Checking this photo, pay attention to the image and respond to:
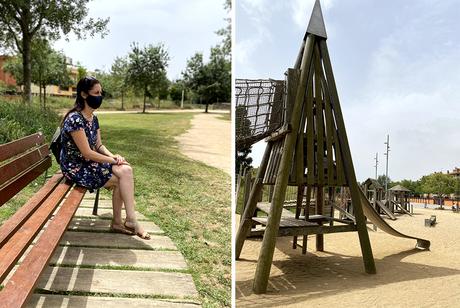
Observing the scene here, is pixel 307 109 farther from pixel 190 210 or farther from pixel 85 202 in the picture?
pixel 85 202

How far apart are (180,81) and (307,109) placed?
93.5 ft

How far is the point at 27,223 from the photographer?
272 centimetres

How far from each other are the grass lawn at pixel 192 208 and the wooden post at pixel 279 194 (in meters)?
0.49

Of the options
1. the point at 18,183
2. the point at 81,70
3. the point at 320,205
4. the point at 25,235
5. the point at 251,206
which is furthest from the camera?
the point at 81,70

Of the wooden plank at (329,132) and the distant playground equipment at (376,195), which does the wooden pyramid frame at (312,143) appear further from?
the distant playground equipment at (376,195)

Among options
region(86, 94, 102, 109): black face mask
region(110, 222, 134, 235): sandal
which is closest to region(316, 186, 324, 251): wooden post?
→ region(110, 222, 134, 235): sandal

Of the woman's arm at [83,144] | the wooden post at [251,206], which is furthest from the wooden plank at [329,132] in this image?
the woman's arm at [83,144]

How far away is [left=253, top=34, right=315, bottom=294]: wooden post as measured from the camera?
190 inches

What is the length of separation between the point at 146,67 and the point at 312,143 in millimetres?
23642

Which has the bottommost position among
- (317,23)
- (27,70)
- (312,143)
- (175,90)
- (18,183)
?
(18,183)

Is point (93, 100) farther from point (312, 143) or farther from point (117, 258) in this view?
point (312, 143)

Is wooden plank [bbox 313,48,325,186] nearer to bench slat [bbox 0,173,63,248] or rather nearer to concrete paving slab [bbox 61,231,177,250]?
concrete paving slab [bbox 61,231,177,250]

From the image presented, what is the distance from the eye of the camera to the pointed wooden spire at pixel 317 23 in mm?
5574

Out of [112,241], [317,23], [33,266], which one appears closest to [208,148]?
[317,23]
